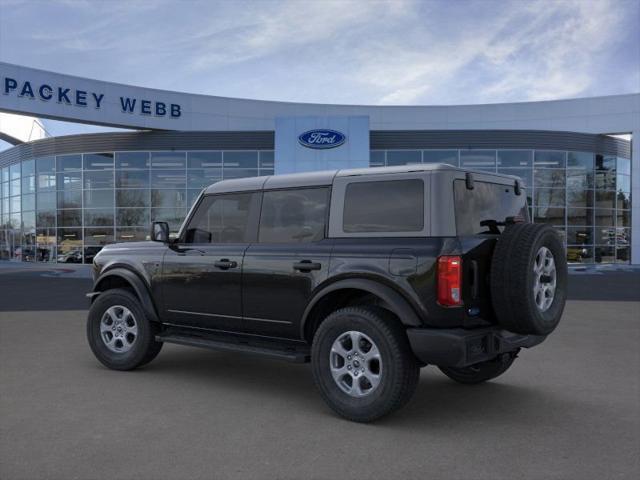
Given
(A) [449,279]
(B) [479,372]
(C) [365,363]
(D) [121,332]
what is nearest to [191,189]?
(D) [121,332]

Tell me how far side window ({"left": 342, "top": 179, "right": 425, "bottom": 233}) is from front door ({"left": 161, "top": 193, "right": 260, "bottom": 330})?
104 cm

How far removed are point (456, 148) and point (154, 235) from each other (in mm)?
21730

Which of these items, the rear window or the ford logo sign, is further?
the ford logo sign

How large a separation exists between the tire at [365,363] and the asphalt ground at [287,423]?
7.6 inches

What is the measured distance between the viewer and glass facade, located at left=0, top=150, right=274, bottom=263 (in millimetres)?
26047

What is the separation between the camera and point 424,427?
4238 millimetres

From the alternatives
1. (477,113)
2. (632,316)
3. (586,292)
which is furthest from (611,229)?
(632,316)

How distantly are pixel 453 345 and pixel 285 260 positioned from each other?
5.23ft

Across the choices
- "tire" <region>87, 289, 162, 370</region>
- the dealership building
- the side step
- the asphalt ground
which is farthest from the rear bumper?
the dealership building

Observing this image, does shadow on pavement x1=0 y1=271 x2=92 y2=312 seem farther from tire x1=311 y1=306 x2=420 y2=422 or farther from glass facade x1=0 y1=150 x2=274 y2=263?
tire x1=311 y1=306 x2=420 y2=422

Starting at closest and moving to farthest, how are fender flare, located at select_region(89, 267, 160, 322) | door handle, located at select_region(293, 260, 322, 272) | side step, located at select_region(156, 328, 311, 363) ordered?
door handle, located at select_region(293, 260, 322, 272), side step, located at select_region(156, 328, 311, 363), fender flare, located at select_region(89, 267, 160, 322)

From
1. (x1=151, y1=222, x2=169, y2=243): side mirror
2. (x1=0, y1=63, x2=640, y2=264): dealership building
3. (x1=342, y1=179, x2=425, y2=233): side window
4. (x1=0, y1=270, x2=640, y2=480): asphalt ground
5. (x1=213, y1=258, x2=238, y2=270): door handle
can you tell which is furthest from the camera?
(x1=0, y1=63, x2=640, y2=264): dealership building

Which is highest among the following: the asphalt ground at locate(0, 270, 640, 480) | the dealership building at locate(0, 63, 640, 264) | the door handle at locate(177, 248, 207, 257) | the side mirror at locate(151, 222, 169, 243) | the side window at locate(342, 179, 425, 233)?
the dealership building at locate(0, 63, 640, 264)

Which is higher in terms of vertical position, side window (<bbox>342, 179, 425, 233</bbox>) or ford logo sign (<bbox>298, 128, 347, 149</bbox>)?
ford logo sign (<bbox>298, 128, 347, 149</bbox>)
